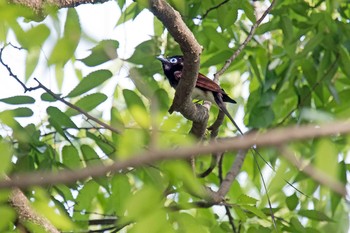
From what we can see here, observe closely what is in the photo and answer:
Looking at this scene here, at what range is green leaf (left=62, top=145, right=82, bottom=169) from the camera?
4049mm

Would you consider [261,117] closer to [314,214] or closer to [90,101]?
[314,214]

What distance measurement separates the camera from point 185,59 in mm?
3238

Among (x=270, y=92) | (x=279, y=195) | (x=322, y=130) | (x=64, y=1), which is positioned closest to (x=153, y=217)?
(x=322, y=130)

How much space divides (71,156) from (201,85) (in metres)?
0.93

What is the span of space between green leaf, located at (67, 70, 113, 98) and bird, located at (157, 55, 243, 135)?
2.06 feet

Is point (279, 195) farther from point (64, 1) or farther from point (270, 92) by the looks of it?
point (64, 1)

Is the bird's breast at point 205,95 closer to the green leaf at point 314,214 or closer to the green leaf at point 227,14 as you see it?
the green leaf at point 227,14

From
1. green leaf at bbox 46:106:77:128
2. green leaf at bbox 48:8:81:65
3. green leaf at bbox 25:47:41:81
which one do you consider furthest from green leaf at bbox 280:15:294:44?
green leaf at bbox 48:8:81:65

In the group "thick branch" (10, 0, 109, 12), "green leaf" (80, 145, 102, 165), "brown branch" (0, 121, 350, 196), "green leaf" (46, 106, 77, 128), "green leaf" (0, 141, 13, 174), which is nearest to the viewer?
"brown branch" (0, 121, 350, 196)

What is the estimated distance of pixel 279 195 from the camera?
5688mm

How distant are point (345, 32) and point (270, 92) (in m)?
0.64

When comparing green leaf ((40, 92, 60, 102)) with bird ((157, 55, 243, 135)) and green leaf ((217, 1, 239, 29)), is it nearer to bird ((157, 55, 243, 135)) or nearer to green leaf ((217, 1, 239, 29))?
bird ((157, 55, 243, 135))

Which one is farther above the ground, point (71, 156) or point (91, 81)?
point (91, 81)

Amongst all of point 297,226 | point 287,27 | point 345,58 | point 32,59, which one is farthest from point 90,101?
point 32,59
